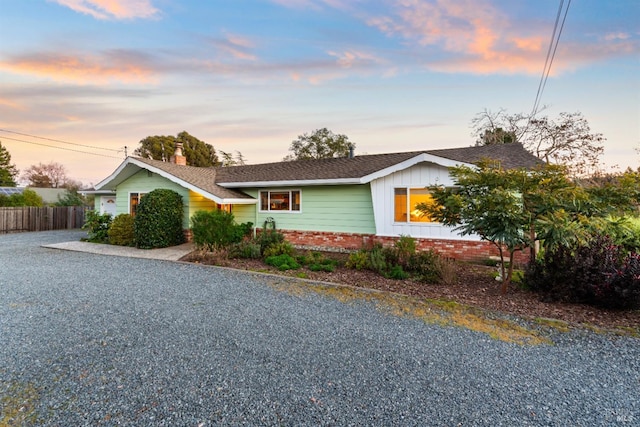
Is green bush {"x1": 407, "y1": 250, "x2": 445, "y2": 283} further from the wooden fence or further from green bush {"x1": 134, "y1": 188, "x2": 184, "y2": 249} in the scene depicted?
the wooden fence

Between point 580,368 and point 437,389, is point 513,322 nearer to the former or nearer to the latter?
point 580,368

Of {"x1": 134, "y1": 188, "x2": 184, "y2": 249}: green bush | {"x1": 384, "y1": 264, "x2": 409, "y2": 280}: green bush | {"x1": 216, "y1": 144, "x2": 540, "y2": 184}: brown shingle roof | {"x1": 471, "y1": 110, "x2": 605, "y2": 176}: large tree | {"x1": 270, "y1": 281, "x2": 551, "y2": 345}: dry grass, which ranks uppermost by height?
{"x1": 471, "y1": 110, "x2": 605, "y2": 176}: large tree

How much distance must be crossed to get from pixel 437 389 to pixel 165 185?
43.9ft

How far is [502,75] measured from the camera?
11.8 meters

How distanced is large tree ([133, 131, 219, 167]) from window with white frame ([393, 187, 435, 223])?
2943 cm

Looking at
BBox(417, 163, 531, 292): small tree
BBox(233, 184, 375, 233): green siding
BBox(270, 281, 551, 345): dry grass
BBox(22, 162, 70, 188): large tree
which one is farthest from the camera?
BBox(22, 162, 70, 188): large tree

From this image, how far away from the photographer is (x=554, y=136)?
61.4 feet

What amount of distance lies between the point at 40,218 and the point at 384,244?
73.2 ft

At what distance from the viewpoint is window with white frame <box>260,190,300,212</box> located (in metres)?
12.1

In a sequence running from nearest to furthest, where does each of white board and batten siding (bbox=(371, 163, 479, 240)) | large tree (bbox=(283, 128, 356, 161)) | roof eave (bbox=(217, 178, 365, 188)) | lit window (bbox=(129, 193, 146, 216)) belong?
1. white board and batten siding (bbox=(371, 163, 479, 240))
2. roof eave (bbox=(217, 178, 365, 188))
3. lit window (bbox=(129, 193, 146, 216))
4. large tree (bbox=(283, 128, 356, 161))

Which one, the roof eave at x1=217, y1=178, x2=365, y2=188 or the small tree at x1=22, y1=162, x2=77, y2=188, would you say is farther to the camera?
the small tree at x1=22, y1=162, x2=77, y2=188

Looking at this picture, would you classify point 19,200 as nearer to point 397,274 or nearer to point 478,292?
point 397,274

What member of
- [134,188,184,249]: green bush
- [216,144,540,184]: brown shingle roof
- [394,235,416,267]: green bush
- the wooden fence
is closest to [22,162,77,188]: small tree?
the wooden fence

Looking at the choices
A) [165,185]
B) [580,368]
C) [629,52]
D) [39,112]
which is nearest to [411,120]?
[629,52]
